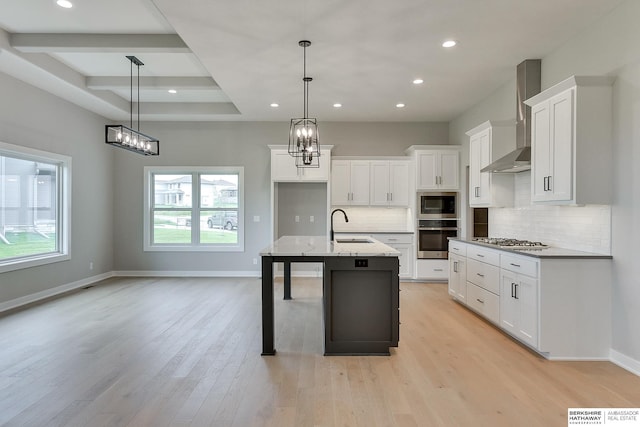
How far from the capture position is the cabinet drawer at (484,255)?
4.11 m

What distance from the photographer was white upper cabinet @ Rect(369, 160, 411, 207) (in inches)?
278

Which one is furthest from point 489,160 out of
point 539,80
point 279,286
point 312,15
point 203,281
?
point 203,281

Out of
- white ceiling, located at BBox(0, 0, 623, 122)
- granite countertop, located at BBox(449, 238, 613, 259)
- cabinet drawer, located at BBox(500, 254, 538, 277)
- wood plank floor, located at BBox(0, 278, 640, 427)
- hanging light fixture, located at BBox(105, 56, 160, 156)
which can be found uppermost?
white ceiling, located at BBox(0, 0, 623, 122)

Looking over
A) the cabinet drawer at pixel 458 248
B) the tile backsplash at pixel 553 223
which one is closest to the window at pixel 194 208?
the cabinet drawer at pixel 458 248

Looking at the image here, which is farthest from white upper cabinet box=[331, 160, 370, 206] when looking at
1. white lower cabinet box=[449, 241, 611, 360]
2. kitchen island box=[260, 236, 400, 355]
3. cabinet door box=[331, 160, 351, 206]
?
white lower cabinet box=[449, 241, 611, 360]

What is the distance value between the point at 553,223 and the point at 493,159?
1118 millimetres

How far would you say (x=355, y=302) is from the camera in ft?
11.4

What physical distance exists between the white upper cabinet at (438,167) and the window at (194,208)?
11.4 feet

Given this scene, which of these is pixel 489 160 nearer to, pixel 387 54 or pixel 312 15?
pixel 387 54

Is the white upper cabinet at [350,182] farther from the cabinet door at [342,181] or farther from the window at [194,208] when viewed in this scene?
the window at [194,208]

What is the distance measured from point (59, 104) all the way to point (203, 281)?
361 centimetres

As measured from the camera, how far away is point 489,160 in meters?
4.93

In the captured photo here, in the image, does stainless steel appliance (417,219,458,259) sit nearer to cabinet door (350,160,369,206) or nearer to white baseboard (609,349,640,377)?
cabinet door (350,160,369,206)

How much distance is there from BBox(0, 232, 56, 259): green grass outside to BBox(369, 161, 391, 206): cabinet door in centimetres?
527
